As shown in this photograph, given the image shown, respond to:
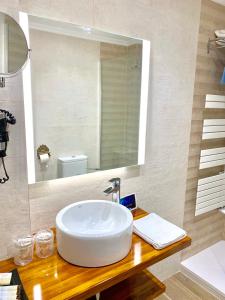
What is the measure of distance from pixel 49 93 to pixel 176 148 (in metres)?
1.08

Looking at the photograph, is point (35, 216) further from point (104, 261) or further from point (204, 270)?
point (204, 270)

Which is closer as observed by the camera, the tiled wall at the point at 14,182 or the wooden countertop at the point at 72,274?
the wooden countertop at the point at 72,274

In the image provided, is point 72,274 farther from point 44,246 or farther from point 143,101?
point 143,101

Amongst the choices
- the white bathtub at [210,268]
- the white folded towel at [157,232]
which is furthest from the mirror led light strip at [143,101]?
the white bathtub at [210,268]

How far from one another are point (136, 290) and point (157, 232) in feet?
1.26

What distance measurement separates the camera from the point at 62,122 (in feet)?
4.19

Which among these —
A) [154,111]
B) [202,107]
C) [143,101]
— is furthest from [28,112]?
[202,107]

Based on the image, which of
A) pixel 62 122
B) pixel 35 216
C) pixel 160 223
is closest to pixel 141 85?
pixel 62 122

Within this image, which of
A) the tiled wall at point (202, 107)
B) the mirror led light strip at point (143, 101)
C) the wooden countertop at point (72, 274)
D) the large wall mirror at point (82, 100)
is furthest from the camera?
the tiled wall at point (202, 107)

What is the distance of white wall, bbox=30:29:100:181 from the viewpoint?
3.83 ft

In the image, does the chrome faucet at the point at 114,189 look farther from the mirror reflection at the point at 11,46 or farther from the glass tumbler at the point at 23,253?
the mirror reflection at the point at 11,46

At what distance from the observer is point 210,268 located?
2.12 meters

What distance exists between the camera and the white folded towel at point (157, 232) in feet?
3.87

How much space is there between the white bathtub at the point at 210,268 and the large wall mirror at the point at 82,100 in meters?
1.28
